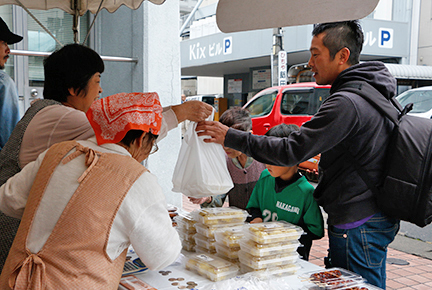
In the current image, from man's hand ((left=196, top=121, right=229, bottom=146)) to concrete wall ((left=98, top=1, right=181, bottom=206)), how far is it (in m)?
3.00

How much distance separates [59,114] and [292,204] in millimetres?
1423

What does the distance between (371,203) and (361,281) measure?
0.39 meters

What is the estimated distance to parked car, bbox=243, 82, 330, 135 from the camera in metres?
9.74

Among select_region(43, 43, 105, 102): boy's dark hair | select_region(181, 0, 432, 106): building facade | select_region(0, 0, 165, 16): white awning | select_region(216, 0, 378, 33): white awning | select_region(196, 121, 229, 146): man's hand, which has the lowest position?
select_region(196, 121, 229, 146): man's hand

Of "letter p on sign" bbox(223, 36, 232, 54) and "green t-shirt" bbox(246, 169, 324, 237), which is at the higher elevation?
"letter p on sign" bbox(223, 36, 232, 54)

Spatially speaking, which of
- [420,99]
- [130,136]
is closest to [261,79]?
[420,99]

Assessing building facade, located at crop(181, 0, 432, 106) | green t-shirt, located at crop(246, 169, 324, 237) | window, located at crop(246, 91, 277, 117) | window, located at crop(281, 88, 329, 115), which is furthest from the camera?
building facade, located at crop(181, 0, 432, 106)

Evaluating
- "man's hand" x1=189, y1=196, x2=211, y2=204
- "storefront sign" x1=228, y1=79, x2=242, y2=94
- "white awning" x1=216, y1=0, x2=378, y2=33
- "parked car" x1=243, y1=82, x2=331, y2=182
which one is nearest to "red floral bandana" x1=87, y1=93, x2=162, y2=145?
"white awning" x1=216, y1=0, x2=378, y2=33

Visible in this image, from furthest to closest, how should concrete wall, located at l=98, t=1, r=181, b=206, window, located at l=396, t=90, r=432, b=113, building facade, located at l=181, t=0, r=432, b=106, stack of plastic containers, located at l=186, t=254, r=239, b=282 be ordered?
building facade, located at l=181, t=0, r=432, b=106, window, located at l=396, t=90, r=432, b=113, concrete wall, located at l=98, t=1, r=181, b=206, stack of plastic containers, located at l=186, t=254, r=239, b=282

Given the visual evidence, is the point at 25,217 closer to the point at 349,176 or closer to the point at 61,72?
the point at 61,72

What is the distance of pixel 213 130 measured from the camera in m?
2.27

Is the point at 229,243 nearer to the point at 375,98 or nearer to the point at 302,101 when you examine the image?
the point at 375,98

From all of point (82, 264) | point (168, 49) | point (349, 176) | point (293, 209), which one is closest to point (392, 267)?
point (293, 209)

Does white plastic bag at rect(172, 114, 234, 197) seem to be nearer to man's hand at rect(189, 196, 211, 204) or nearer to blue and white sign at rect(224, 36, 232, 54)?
man's hand at rect(189, 196, 211, 204)
